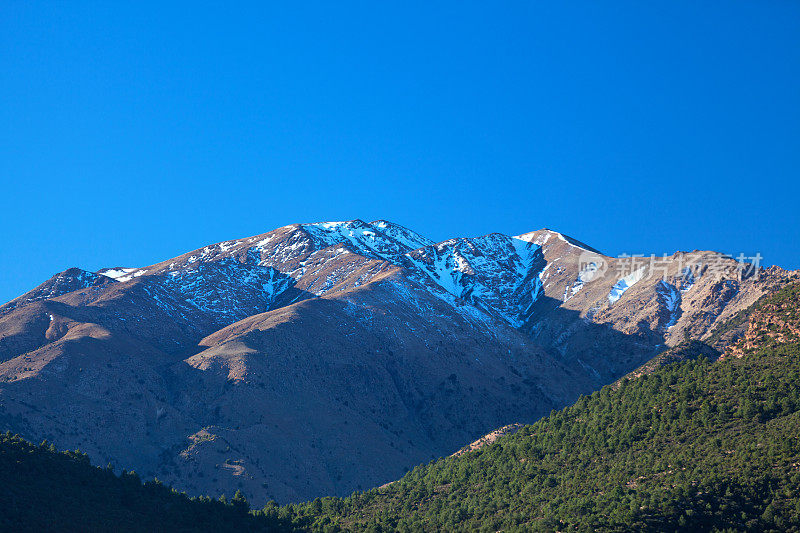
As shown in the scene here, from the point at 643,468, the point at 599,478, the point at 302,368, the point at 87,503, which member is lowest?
the point at 87,503

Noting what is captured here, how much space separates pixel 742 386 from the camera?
67.4m

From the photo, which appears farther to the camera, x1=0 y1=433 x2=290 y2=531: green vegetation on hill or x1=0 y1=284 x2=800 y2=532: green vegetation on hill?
x1=0 y1=433 x2=290 y2=531: green vegetation on hill

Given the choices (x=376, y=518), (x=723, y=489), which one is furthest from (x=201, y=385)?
(x=723, y=489)

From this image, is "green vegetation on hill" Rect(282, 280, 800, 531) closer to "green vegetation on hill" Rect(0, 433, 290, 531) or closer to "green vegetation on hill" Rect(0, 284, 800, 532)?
"green vegetation on hill" Rect(0, 284, 800, 532)

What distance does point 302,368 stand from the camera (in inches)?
5659

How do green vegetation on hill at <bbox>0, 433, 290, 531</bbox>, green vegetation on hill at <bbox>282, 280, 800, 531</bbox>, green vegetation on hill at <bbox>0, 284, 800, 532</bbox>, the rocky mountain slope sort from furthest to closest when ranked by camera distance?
the rocky mountain slope
green vegetation on hill at <bbox>0, 433, 290, 531</bbox>
green vegetation on hill at <bbox>0, 284, 800, 532</bbox>
green vegetation on hill at <bbox>282, 280, 800, 531</bbox>

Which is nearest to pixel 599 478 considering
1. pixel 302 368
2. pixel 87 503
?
pixel 87 503

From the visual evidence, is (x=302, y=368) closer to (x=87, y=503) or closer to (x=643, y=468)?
(x=87, y=503)

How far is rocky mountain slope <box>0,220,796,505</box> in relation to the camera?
119 metres

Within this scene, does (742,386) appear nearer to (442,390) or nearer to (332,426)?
(332,426)

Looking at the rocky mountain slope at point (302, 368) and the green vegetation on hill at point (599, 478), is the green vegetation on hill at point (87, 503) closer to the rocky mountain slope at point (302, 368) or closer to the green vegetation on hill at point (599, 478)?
the green vegetation on hill at point (599, 478)

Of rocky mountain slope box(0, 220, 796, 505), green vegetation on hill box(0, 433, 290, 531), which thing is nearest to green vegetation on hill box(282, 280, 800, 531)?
green vegetation on hill box(0, 433, 290, 531)

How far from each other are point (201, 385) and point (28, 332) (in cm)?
3640

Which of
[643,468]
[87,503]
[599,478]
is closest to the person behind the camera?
[87,503]
